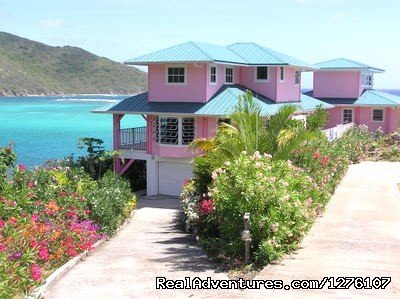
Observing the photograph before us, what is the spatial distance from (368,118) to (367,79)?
5015 mm

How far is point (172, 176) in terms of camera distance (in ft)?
96.5

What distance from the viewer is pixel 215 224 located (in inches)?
662

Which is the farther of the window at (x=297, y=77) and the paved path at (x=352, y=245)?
the window at (x=297, y=77)

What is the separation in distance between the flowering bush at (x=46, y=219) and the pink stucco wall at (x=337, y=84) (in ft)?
83.4

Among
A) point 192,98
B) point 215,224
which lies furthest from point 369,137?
point 215,224

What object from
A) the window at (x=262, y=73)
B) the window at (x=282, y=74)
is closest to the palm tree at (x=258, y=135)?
the window at (x=262, y=73)

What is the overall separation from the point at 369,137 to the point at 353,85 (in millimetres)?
6223

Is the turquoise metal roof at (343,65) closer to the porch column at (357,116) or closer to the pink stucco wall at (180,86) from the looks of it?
the porch column at (357,116)

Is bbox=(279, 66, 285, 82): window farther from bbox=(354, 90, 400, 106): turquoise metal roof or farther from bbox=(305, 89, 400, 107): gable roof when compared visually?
bbox=(354, 90, 400, 106): turquoise metal roof

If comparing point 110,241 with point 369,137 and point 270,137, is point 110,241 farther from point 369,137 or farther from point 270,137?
point 369,137

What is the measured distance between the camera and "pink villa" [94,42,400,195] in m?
28.2

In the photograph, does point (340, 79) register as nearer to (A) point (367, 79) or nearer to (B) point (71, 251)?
(A) point (367, 79)

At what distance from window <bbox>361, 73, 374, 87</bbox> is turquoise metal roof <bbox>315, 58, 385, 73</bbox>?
2.48 ft

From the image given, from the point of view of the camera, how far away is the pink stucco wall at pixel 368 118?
1692 inches
